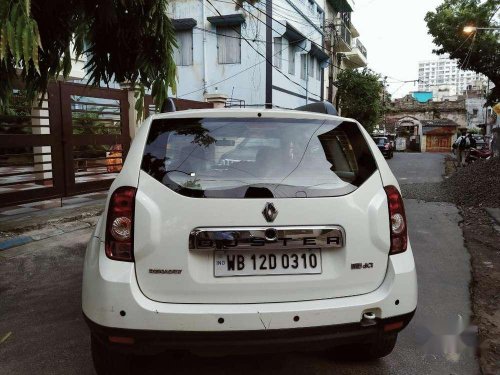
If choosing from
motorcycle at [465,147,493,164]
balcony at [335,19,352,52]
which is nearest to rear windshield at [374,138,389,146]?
balcony at [335,19,352,52]

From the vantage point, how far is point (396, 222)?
2.36m

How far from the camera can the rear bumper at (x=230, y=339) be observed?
6.71ft

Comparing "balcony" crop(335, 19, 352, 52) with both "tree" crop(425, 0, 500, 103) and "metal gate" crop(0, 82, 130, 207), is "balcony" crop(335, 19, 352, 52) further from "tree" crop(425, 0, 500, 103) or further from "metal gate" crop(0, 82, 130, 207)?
"metal gate" crop(0, 82, 130, 207)

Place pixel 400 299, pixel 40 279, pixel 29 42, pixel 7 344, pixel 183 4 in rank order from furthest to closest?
pixel 183 4 → pixel 40 279 → pixel 7 344 → pixel 29 42 → pixel 400 299

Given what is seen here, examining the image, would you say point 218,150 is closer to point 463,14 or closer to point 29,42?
point 29,42

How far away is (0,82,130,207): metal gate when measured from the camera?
7.14 metres

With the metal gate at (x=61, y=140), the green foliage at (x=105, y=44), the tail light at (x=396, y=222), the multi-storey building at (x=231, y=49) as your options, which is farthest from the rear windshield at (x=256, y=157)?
the multi-storey building at (x=231, y=49)

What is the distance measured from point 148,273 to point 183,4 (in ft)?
61.7

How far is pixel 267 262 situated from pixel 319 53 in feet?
80.8

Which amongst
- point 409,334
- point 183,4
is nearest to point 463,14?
point 183,4

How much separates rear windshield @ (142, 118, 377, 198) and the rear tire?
3.17ft

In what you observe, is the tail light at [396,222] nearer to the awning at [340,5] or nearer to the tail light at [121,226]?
the tail light at [121,226]

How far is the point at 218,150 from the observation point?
2402 mm

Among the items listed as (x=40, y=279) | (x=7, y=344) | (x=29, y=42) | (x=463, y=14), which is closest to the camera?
(x=29, y=42)
